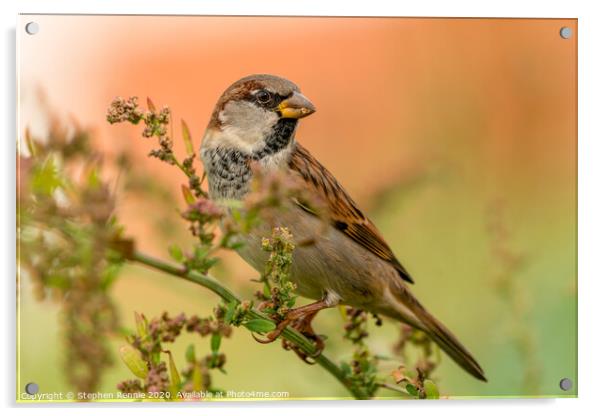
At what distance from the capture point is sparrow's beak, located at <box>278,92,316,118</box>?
187 cm

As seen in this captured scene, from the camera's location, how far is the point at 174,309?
195 cm

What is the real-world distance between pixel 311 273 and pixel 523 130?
78 centimetres

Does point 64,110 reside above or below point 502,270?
above

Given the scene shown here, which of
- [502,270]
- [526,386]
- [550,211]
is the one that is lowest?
[526,386]

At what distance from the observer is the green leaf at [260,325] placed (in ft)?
4.88

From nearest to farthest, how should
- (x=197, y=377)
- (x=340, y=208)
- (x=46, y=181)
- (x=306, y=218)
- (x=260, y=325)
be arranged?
(x=46, y=181), (x=260, y=325), (x=197, y=377), (x=306, y=218), (x=340, y=208)

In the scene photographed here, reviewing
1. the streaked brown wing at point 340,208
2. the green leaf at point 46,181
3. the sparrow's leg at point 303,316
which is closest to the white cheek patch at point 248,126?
the streaked brown wing at point 340,208

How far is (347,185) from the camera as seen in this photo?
2.05 meters

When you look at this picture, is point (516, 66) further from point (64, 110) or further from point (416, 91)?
point (64, 110)

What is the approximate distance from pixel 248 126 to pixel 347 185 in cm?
35

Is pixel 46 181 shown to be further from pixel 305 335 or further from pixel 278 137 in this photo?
pixel 305 335

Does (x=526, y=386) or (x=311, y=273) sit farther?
(x=526, y=386)
